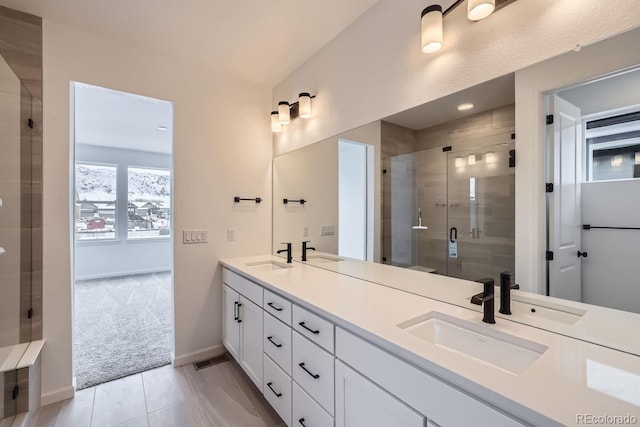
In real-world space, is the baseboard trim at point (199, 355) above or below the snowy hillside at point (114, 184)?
below

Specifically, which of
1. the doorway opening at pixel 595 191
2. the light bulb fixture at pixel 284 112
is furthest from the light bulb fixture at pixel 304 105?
the doorway opening at pixel 595 191

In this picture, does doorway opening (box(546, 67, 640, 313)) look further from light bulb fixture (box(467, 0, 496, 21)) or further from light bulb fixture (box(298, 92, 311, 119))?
light bulb fixture (box(298, 92, 311, 119))

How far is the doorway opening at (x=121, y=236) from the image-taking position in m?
2.63

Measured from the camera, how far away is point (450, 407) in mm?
751

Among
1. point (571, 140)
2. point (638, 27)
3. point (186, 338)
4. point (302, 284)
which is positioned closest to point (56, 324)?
point (186, 338)

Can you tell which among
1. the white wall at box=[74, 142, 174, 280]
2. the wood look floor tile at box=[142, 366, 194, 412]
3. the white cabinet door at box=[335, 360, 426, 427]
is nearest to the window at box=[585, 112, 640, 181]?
the white cabinet door at box=[335, 360, 426, 427]

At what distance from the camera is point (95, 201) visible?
5.35m

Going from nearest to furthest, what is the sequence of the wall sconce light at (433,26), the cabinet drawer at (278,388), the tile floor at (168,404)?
1. the wall sconce light at (433,26)
2. the cabinet drawer at (278,388)
3. the tile floor at (168,404)

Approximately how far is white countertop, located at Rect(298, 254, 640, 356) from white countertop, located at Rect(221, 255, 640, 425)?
3 cm

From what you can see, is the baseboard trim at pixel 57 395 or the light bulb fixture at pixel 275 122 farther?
the light bulb fixture at pixel 275 122

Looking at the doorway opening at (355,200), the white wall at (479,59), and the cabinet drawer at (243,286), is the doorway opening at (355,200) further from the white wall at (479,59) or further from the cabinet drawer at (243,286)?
the cabinet drawer at (243,286)

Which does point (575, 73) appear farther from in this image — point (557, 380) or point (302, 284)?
point (302, 284)

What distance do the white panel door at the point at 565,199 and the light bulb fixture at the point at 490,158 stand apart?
186 mm

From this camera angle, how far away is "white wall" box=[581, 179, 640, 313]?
2.91ft
